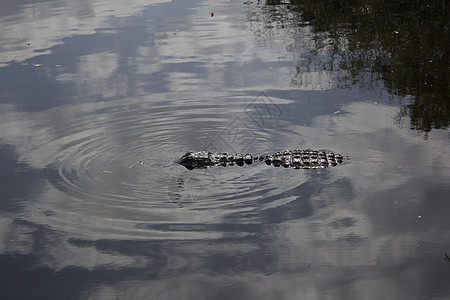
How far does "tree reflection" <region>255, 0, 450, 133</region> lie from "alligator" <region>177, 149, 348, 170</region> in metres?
1.83

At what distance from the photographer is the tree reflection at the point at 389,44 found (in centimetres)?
943

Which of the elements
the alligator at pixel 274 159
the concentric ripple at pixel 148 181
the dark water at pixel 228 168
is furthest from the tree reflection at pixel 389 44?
the concentric ripple at pixel 148 181

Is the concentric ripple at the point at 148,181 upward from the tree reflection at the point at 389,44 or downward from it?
downward

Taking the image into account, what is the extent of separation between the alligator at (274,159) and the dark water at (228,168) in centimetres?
10

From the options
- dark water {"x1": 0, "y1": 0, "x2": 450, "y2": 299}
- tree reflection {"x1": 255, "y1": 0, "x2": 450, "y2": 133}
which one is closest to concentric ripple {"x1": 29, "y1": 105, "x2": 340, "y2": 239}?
dark water {"x1": 0, "y1": 0, "x2": 450, "y2": 299}

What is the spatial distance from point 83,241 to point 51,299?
0.99 metres

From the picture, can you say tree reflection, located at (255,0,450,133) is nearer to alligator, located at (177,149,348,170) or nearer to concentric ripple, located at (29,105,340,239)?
alligator, located at (177,149,348,170)

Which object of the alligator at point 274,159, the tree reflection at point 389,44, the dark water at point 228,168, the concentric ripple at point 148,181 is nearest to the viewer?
the dark water at point 228,168

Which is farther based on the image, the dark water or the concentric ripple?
the concentric ripple

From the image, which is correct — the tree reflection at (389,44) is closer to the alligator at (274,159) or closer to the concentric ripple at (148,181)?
the alligator at (274,159)

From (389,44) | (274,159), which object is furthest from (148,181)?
(389,44)

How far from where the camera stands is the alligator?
717 centimetres

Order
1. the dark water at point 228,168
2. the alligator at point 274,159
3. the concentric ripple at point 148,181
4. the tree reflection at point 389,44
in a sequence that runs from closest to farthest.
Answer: the dark water at point 228,168 < the concentric ripple at point 148,181 < the alligator at point 274,159 < the tree reflection at point 389,44

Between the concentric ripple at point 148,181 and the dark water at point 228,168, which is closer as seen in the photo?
the dark water at point 228,168
